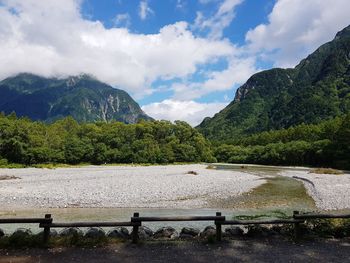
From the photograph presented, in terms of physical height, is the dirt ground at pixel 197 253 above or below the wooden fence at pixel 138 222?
below

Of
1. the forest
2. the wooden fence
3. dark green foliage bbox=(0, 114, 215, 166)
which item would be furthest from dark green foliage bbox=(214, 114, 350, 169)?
the wooden fence

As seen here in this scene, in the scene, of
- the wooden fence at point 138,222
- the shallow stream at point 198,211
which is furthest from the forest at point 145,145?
the wooden fence at point 138,222

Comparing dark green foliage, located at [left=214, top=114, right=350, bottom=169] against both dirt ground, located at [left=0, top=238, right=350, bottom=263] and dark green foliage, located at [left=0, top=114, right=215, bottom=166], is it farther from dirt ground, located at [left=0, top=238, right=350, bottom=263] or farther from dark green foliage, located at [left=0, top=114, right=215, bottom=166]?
dirt ground, located at [left=0, top=238, right=350, bottom=263]

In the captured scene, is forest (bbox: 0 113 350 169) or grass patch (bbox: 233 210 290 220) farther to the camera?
forest (bbox: 0 113 350 169)

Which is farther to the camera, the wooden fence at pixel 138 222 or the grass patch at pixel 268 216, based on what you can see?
the grass patch at pixel 268 216

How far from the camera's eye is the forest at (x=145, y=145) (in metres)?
108

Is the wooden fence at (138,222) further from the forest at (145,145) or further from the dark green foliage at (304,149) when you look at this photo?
the dark green foliage at (304,149)

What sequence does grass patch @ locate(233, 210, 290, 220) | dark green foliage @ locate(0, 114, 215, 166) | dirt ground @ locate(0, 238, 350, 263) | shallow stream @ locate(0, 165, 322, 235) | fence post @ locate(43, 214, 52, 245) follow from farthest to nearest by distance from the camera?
dark green foliage @ locate(0, 114, 215, 166), grass patch @ locate(233, 210, 290, 220), shallow stream @ locate(0, 165, 322, 235), fence post @ locate(43, 214, 52, 245), dirt ground @ locate(0, 238, 350, 263)

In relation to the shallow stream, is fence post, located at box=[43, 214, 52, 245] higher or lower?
higher

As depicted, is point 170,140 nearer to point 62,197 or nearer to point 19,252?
point 62,197

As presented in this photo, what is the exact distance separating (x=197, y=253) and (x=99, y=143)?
12233cm

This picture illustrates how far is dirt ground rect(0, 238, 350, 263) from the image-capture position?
43.1 feet

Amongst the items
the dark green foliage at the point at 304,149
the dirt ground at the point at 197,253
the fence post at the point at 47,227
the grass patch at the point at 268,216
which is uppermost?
the dark green foliage at the point at 304,149

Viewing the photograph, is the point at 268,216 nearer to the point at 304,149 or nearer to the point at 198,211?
the point at 198,211
